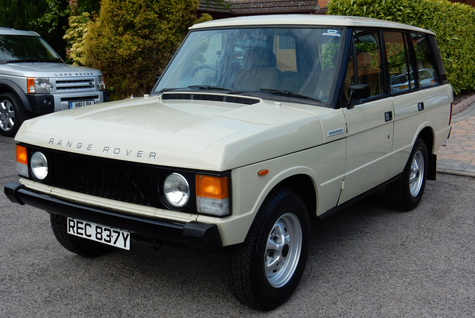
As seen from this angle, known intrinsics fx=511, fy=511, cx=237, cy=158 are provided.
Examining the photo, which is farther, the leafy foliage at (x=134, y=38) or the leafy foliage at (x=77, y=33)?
the leafy foliage at (x=77, y=33)

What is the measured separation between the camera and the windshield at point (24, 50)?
10.1 m

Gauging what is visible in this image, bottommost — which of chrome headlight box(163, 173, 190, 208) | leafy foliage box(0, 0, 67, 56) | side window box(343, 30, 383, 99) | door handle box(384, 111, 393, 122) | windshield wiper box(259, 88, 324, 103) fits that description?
chrome headlight box(163, 173, 190, 208)

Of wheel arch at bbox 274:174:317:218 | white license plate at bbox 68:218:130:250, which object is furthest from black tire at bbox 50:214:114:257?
wheel arch at bbox 274:174:317:218

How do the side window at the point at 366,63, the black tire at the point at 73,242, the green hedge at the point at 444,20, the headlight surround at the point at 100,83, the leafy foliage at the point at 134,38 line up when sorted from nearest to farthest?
the black tire at the point at 73,242, the side window at the point at 366,63, the headlight surround at the point at 100,83, the leafy foliage at the point at 134,38, the green hedge at the point at 444,20

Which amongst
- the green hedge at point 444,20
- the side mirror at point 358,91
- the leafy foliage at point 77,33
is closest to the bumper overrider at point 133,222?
the side mirror at point 358,91

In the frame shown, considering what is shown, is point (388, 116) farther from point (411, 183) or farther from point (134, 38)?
point (134, 38)

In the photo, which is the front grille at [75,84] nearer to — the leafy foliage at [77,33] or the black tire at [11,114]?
the black tire at [11,114]

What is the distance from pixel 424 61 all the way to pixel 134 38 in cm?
654

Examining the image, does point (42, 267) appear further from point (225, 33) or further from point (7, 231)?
point (225, 33)

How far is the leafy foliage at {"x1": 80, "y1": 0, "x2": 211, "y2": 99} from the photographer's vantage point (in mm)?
10336

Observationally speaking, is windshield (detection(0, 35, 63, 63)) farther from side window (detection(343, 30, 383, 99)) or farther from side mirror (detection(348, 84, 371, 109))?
side mirror (detection(348, 84, 371, 109))

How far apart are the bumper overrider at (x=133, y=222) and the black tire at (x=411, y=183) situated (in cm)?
299

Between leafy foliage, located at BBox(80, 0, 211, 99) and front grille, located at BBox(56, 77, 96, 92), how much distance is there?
76cm

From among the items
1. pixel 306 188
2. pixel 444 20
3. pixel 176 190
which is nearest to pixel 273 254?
pixel 306 188
